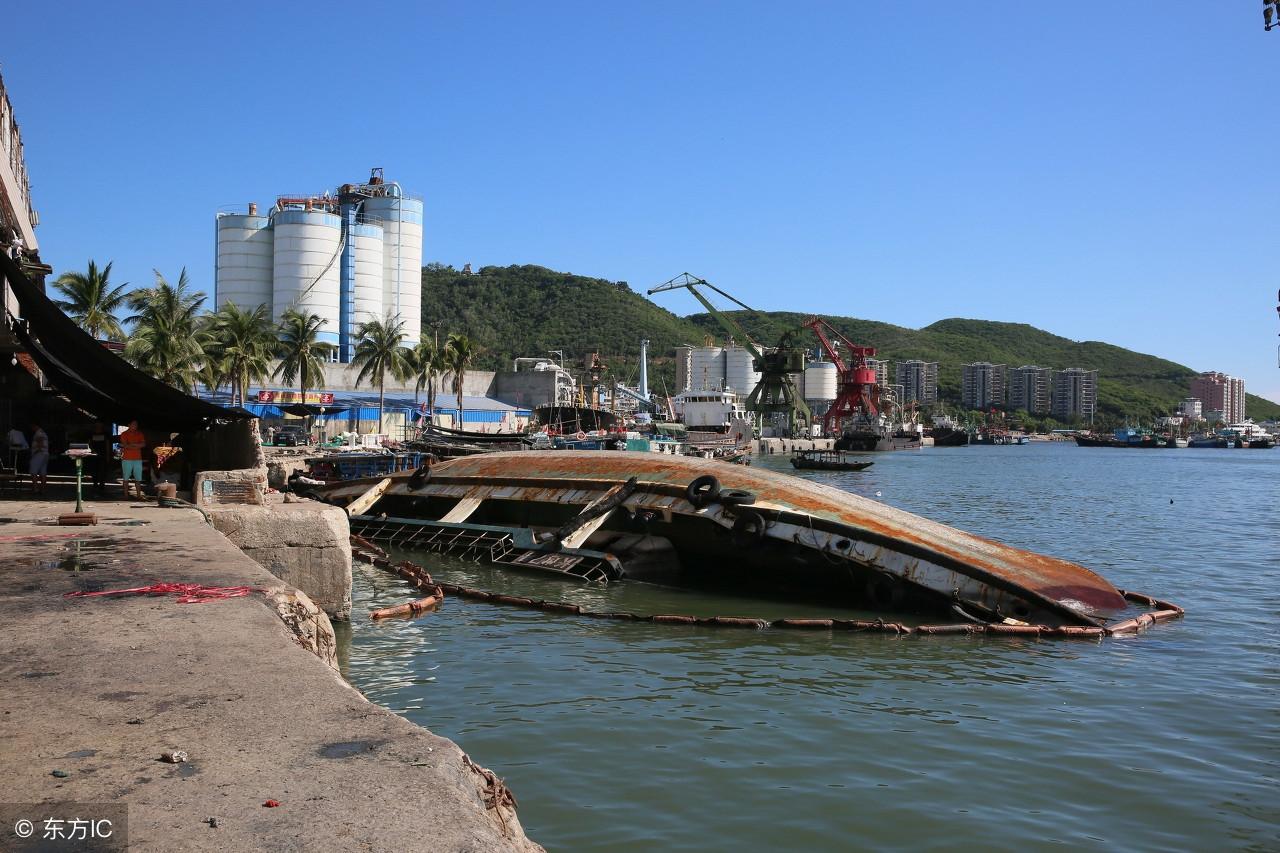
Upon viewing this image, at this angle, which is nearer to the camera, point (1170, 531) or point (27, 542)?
point (27, 542)

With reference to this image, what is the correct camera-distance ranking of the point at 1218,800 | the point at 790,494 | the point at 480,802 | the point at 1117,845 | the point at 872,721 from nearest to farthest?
the point at 480,802
the point at 1117,845
the point at 1218,800
the point at 872,721
the point at 790,494

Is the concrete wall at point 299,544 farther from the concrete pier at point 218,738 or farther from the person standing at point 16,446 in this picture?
the person standing at point 16,446

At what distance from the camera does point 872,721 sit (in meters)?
10.2

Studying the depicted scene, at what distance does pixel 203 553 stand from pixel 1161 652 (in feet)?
41.8

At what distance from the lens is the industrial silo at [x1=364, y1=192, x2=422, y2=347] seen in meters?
85.4

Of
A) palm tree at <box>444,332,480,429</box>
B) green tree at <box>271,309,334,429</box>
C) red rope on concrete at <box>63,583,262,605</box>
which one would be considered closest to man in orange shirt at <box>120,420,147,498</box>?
red rope on concrete at <box>63,583,262,605</box>

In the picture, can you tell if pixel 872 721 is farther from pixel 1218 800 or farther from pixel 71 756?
pixel 71 756

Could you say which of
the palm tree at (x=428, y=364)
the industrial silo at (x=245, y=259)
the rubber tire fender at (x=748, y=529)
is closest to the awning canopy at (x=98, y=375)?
the rubber tire fender at (x=748, y=529)

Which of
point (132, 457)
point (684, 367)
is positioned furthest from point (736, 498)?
point (684, 367)

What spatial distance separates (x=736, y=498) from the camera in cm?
1769

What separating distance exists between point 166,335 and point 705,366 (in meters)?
119

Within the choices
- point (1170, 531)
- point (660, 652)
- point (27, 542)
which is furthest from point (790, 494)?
point (1170, 531)

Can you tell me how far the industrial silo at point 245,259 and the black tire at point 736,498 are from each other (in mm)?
71396

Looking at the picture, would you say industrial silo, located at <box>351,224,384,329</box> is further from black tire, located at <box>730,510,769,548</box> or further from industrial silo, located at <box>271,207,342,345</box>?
black tire, located at <box>730,510,769,548</box>
